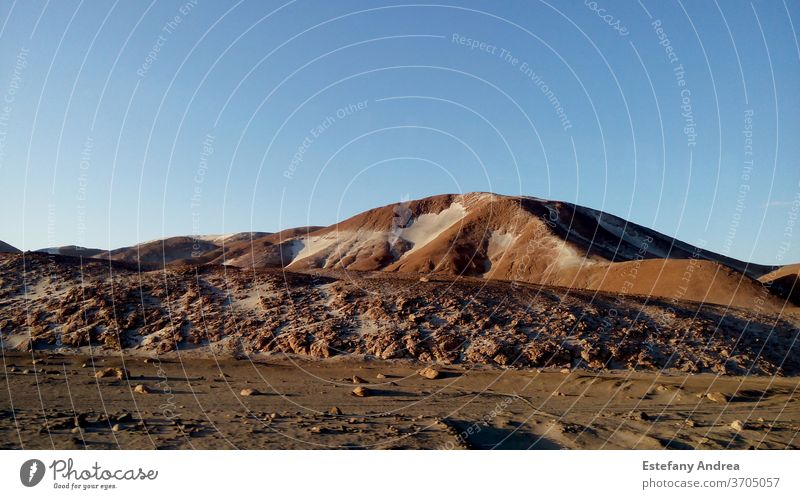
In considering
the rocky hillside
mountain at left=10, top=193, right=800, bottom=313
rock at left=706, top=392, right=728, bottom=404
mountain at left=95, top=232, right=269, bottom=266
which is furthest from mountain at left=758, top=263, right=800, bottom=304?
mountain at left=95, top=232, right=269, bottom=266

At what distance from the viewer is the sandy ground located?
1280 cm

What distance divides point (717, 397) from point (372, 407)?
45.0 ft

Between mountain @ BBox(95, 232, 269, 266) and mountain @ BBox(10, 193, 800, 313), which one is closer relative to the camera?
mountain @ BBox(10, 193, 800, 313)

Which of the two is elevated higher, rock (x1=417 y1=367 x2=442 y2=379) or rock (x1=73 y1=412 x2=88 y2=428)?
rock (x1=73 y1=412 x2=88 y2=428)

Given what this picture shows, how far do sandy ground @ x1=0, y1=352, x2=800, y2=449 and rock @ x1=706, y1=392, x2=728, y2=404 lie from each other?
0.13m

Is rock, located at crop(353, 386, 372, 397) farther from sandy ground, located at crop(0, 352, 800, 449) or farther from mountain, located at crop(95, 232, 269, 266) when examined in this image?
mountain, located at crop(95, 232, 269, 266)

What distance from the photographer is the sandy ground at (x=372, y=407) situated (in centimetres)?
1280

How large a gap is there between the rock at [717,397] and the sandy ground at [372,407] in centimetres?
13

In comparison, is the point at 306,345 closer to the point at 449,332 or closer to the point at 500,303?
the point at 449,332

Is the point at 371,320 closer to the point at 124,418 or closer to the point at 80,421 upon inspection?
the point at 124,418

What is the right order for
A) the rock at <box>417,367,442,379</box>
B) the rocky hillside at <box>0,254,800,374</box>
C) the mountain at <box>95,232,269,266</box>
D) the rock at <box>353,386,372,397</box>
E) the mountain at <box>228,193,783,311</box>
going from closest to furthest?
the rock at <box>353,386,372,397</box>, the rock at <box>417,367,442,379</box>, the rocky hillside at <box>0,254,800,374</box>, the mountain at <box>228,193,783,311</box>, the mountain at <box>95,232,269,266</box>

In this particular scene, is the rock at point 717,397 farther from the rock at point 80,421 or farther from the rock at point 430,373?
the rock at point 80,421

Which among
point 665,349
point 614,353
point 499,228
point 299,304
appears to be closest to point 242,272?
point 299,304
